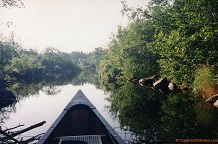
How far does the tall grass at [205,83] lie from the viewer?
15.6 meters

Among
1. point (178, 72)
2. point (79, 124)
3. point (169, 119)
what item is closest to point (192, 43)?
point (178, 72)

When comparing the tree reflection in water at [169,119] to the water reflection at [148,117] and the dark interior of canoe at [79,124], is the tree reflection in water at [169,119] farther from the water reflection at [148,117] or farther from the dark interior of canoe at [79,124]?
the dark interior of canoe at [79,124]

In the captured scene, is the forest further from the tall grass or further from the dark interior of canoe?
the dark interior of canoe

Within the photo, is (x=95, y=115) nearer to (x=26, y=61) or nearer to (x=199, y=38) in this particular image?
(x=199, y=38)

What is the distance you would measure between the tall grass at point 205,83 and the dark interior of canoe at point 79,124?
9927 millimetres

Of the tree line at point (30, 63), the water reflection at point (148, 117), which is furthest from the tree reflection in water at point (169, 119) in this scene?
the tree line at point (30, 63)

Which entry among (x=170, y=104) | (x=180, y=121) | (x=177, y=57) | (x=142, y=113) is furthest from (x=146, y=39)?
(x=180, y=121)

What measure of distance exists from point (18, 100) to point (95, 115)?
45.2ft

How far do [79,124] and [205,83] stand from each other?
11328 millimetres

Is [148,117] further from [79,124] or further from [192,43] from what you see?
[192,43]

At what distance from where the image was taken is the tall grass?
15633 millimetres

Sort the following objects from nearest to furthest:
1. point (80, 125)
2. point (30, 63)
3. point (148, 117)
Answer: point (80, 125) → point (148, 117) → point (30, 63)

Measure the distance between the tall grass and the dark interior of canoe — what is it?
9927 millimetres

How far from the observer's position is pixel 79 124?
8.73m
